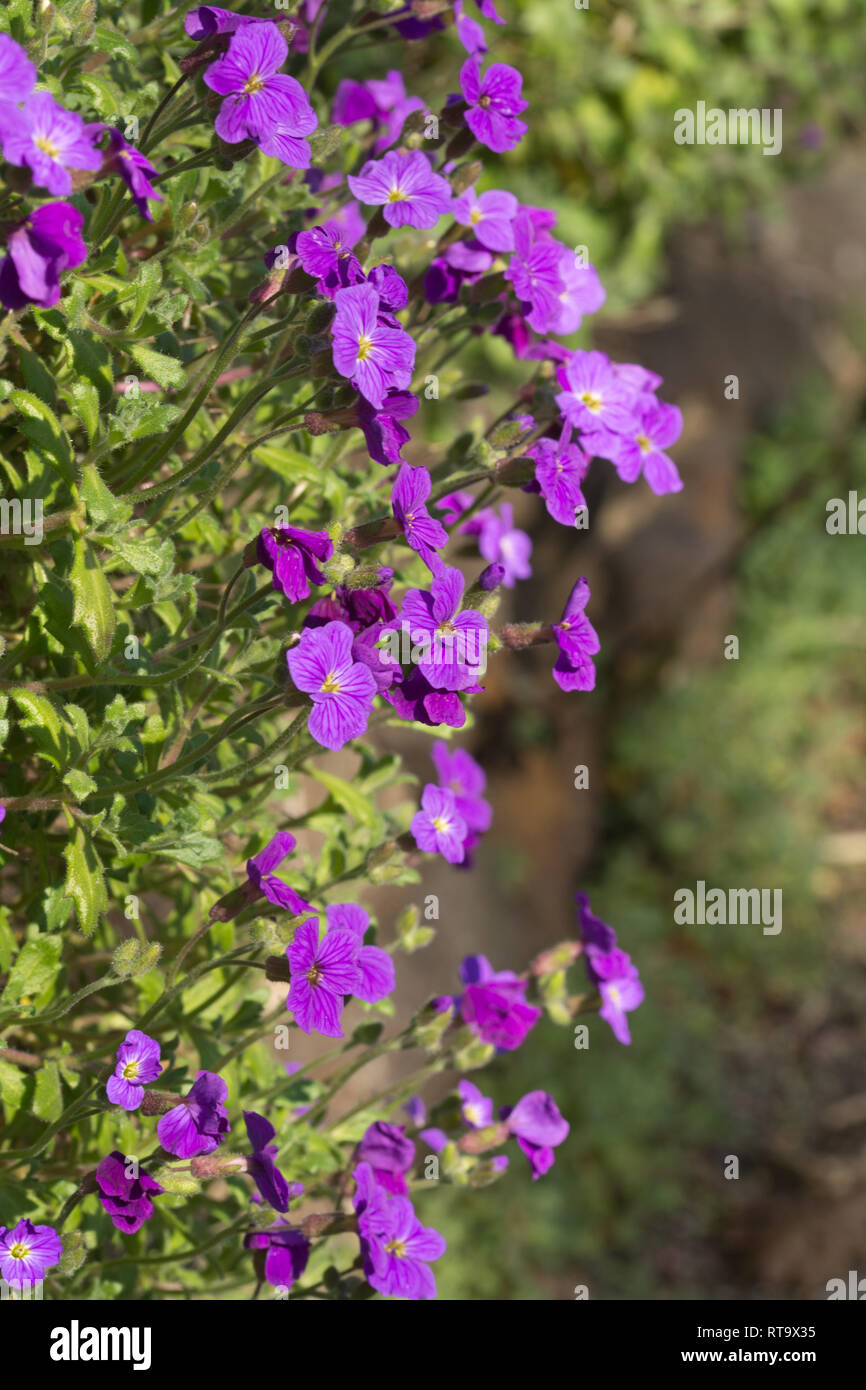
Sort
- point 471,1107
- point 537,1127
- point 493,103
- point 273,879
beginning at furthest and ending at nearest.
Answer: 1. point 471,1107
2. point 537,1127
3. point 493,103
4. point 273,879

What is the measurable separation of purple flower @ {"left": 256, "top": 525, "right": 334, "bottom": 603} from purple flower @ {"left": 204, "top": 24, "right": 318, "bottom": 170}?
0.36 meters

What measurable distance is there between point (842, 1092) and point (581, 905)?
12.5 ft

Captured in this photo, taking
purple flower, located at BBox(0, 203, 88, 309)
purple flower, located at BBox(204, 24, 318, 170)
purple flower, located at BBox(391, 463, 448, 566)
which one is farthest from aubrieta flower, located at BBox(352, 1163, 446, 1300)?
purple flower, located at BBox(204, 24, 318, 170)

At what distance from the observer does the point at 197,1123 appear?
126 cm

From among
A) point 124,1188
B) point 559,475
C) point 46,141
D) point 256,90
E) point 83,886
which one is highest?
point 256,90

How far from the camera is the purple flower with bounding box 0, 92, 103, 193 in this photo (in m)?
1.00

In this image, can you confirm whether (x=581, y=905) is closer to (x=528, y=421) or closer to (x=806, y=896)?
(x=528, y=421)

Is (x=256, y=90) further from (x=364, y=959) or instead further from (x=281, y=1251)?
(x=281, y=1251)

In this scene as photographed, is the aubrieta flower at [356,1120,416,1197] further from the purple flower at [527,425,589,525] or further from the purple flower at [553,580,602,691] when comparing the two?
the purple flower at [527,425,589,525]

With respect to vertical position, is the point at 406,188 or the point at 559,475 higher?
the point at 406,188

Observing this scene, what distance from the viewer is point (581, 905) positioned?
5.91ft

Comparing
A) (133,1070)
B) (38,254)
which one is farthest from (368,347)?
(133,1070)

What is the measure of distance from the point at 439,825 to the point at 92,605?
517 mm
